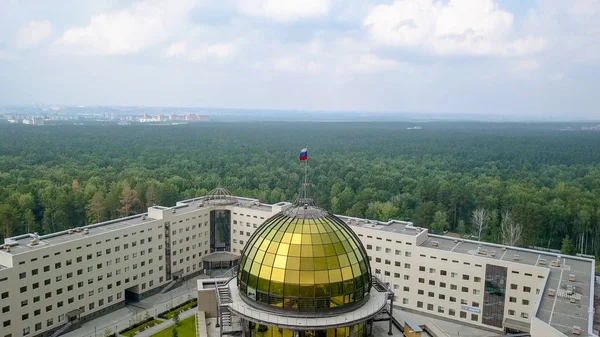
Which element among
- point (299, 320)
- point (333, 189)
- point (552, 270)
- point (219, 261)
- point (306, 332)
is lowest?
point (219, 261)

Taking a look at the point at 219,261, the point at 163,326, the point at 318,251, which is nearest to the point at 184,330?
the point at 163,326

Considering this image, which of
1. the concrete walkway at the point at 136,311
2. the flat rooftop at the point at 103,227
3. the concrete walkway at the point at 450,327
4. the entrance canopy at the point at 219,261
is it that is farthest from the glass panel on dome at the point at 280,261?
the entrance canopy at the point at 219,261

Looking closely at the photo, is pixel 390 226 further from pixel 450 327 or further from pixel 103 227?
pixel 103 227

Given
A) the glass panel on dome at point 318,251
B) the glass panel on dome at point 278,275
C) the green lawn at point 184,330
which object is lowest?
the green lawn at point 184,330

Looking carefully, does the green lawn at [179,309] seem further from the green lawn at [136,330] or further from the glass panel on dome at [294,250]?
the glass panel on dome at [294,250]

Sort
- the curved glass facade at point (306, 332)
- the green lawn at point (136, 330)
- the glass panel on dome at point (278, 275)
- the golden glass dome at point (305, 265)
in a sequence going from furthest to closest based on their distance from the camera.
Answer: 1. the green lawn at point (136, 330)
2. the glass panel on dome at point (278, 275)
3. the golden glass dome at point (305, 265)
4. the curved glass facade at point (306, 332)

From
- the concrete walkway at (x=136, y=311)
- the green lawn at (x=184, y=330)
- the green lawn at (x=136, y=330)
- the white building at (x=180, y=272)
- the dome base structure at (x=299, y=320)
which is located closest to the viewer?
the dome base structure at (x=299, y=320)
